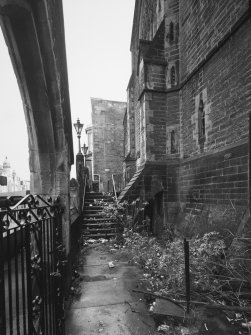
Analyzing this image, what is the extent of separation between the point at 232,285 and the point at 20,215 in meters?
3.62

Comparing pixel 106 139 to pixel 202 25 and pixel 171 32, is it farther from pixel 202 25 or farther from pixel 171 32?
pixel 202 25

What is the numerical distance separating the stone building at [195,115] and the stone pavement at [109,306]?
252 centimetres

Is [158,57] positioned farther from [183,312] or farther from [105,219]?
[183,312]

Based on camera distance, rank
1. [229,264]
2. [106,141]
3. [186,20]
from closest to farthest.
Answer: [229,264] < [186,20] < [106,141]

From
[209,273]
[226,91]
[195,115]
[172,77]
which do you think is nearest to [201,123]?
[195,115]

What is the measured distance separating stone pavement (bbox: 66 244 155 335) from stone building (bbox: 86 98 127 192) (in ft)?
61.0

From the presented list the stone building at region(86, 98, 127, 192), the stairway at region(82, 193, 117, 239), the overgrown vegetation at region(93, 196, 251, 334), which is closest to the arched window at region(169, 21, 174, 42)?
the stairway at region(82, 193, 117, 239)

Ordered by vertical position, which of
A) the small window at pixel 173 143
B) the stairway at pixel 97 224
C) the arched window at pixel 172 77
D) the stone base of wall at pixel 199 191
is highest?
the arched window at pixel 172 77

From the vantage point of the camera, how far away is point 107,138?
2567cm

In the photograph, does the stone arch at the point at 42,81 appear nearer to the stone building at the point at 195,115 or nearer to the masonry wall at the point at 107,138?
the stone building at the point at 195,115

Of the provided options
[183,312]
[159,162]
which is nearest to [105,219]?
[159,162]

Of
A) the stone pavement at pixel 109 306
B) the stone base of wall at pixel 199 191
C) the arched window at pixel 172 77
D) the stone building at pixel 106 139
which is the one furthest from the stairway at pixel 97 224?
the stone building at pixel 106 139

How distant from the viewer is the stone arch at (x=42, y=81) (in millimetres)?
2875

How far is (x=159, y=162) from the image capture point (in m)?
8.63
